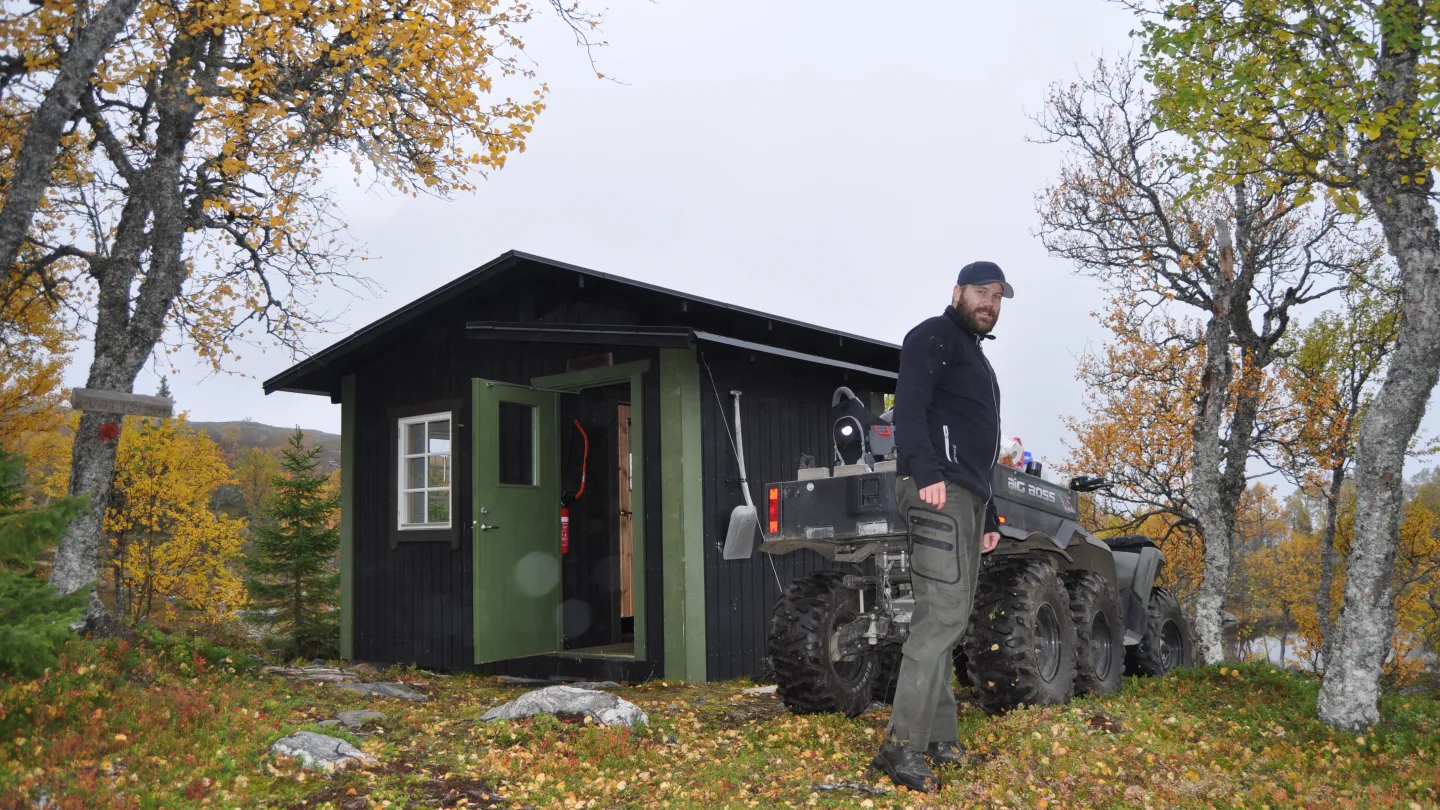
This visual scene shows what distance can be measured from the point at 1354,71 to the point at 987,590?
13.1 feet

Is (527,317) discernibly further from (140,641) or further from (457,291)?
(140,641)

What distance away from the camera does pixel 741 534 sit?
22.3ft

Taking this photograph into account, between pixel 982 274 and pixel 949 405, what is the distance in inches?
26.0

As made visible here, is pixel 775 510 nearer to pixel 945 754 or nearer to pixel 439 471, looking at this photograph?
pixel 945 754

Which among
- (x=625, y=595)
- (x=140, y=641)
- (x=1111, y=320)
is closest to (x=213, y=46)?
(x=140, y=641)

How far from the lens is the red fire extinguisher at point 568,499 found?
948 cm

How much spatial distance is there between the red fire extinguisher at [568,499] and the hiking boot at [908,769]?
17.5ft

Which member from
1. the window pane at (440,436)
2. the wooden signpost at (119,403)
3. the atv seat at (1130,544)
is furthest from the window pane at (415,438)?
the atv seat at (1130,544)

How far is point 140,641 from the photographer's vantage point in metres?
7.76

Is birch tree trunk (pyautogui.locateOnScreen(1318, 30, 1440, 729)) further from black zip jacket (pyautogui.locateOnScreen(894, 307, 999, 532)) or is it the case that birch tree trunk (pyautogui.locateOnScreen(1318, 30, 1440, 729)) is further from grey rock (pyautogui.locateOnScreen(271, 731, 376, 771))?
grey rock (pyautogui.locateOnScreen(271, 731, 376, 771))

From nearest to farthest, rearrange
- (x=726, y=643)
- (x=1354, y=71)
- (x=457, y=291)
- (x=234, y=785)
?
(x=234, y=785) < (x=1354, y=71) < (x=726, y=643) < (x=457, y=291)

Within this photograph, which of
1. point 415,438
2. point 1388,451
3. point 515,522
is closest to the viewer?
point 1388,451

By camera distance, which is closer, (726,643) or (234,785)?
(234,785)

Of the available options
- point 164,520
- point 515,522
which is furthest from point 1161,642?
point 164,520
